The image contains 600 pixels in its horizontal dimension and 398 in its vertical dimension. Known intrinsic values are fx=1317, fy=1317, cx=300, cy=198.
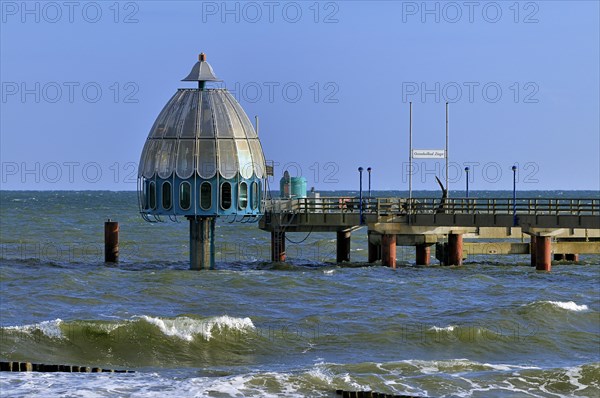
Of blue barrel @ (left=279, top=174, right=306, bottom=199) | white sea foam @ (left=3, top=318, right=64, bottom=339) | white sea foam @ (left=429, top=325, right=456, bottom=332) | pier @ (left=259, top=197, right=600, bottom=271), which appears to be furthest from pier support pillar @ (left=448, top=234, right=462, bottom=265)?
white sea foam @ (left=3, top=318, right=64, bottom=339)

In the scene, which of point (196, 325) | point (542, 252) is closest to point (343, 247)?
point (542, 252)

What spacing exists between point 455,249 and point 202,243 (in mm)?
11334

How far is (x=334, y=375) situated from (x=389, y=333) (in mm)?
6791

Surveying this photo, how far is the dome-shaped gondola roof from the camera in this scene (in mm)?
47625

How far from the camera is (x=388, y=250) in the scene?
176 ft

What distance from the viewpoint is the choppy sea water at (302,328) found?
28641 millimetres

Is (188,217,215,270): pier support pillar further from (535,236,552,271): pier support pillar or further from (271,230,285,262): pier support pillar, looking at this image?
(535,236,552,271): pier support pillar

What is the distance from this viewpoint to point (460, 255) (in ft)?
182

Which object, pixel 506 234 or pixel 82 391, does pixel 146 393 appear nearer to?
pixel 82 391

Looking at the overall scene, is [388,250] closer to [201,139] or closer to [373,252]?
[373,252]

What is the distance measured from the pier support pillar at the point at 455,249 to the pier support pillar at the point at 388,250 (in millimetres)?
2706

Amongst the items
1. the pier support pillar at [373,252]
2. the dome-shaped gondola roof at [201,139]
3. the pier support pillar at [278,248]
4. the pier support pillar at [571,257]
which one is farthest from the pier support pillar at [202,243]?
the pier support pillar at [571,257]

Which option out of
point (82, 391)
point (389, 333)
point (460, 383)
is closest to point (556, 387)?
point (460, 383)

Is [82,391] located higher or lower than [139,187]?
lower
